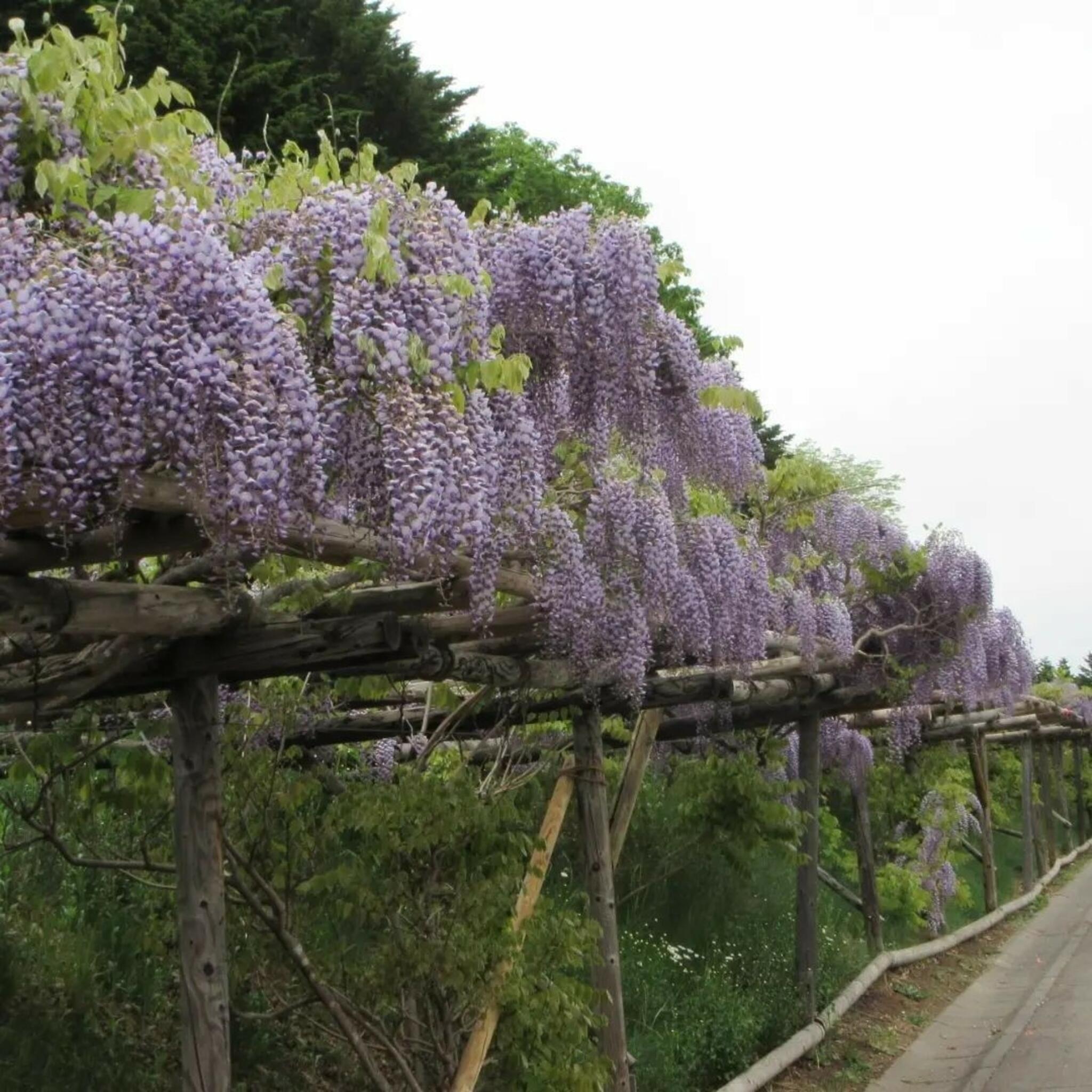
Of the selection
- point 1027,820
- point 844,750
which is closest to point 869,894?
point 844,750

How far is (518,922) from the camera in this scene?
5.04 metres

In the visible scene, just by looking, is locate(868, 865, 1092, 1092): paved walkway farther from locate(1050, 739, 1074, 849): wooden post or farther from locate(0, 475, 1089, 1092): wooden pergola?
locate(1050, 739, 1074, 849): wooden post

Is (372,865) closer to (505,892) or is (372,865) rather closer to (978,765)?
(505,892)

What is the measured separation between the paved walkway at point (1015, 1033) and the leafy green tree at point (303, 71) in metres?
7.59

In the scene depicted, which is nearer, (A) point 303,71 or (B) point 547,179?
(A) point 303,71

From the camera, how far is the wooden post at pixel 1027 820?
58.2ft

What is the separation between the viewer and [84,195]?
2.40 metres

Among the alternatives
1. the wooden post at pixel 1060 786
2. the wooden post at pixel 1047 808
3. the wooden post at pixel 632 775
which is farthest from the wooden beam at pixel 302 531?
the wooden post at pixel 1060 786

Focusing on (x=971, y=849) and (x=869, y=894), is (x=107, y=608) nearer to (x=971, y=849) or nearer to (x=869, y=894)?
(x=869, y=894)

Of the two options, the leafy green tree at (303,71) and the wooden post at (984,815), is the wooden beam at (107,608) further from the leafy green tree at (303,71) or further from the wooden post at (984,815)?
the wooden post at (984,815)

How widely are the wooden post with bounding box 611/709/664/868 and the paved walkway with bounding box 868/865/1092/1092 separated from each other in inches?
95.4

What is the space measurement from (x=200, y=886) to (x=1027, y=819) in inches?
634

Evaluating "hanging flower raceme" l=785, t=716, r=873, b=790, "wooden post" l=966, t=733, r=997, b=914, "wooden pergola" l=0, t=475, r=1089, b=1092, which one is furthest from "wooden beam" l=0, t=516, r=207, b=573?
"wooden post" l=966, t=733, r=997, b=914

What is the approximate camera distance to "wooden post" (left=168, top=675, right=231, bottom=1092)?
365cm
